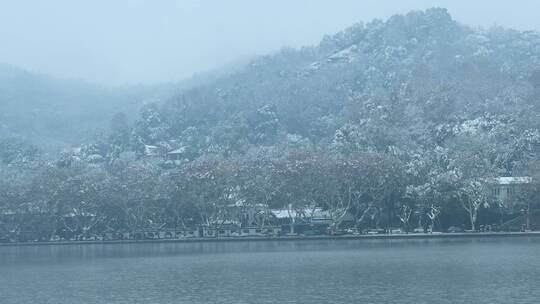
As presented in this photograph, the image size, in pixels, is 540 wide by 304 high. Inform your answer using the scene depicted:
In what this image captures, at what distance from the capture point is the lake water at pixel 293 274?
4653 centimetres

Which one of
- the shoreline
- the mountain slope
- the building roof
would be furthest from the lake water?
the mountain slope

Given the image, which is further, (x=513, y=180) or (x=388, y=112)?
(x=388, y=112)

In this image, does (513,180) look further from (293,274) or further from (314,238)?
(293,274)

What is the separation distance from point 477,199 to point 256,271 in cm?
4145

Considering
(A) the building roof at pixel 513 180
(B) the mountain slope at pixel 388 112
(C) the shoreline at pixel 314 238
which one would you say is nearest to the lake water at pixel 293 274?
(C) the shoreline at pixel 314 238

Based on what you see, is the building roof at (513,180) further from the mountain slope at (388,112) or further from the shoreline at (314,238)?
the mountain slope at (388,112)

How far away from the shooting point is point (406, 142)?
129 metres

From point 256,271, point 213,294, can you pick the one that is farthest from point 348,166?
point 213,294

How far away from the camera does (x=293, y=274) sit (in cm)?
5716

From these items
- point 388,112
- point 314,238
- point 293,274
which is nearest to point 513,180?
point 314,238

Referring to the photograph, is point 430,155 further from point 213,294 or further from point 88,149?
point 88,149

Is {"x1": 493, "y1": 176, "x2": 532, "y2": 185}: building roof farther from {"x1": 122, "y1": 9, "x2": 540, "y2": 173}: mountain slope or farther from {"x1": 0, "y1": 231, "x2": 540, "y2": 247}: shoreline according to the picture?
{"x1": 122, "y1": 9, "x2": 540, "y2": 173}: mountain slope

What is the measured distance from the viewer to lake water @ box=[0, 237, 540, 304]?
46.5m

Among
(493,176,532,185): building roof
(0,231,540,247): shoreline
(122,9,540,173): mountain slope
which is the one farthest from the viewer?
(122,9,540,173): mountain slope
